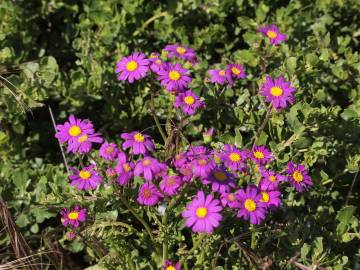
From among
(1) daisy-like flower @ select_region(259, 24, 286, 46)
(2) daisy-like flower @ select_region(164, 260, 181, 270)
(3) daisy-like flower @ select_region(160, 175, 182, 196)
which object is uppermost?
(1) daisy-like flower @ select_region(259, 24, 286, 46)

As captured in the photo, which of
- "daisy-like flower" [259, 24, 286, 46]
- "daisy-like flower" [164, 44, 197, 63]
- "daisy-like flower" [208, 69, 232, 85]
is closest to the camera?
"daisy-like flower" [208, 69, 232, 85]

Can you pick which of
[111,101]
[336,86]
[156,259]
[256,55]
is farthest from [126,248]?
[336,86]

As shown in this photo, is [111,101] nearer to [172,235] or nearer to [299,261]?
[172,235]

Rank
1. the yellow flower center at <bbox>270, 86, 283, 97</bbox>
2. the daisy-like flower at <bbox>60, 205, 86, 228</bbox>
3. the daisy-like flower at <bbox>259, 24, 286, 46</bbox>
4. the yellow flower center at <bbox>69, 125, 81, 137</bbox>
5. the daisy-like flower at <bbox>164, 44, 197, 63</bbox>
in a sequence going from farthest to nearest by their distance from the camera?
the daisy-like flower at <bbox>259, 24, 286, 46</bbox>
the daisy-like flower at <bbox>164, 44, 197, 63</bbox>
the yellow flower center at <bbox>270, 86, 283, 97</bbox>
the daisy-like flower at <bbox>60, 205, 86, 228</bbox>
the yellow flower center at <bbox>69, 125, 81, 137</bbox>

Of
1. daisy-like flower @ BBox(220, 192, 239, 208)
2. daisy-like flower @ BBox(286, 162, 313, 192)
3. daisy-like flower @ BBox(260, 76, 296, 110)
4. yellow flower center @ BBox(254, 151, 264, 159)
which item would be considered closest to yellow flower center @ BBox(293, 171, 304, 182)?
daisy-like flower @ BBox(286, 162, 313, 192)

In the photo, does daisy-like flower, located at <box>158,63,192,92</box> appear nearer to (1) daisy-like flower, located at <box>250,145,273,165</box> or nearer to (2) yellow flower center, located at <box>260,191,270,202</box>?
(1) daisy-like flower, located at <box>250,145,273,165</box>

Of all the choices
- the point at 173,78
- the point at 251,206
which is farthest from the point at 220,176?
the point at 173,78

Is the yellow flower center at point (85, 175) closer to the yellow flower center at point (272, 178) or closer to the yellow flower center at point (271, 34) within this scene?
the yellow flower center at point (272, 178)
